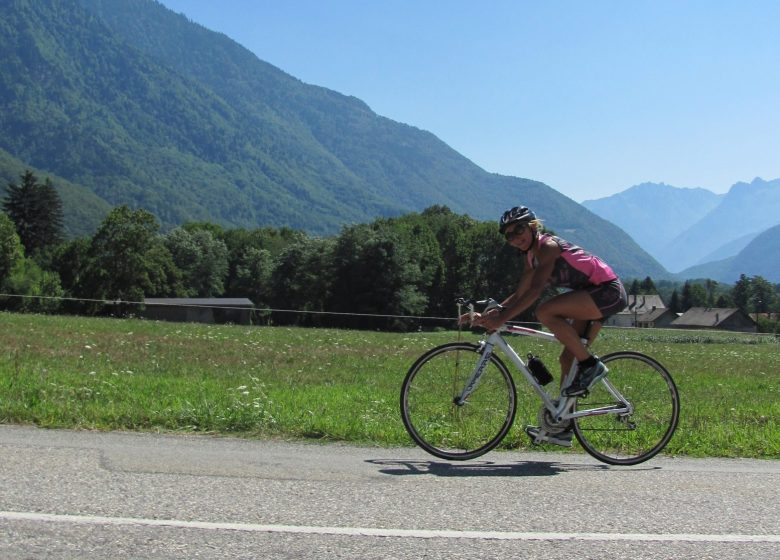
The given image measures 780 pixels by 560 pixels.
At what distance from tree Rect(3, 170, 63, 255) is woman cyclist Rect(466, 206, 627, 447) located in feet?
369

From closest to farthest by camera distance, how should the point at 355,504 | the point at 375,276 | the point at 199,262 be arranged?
the point at 355,504 < the point at 375,276 < the point at 199,262

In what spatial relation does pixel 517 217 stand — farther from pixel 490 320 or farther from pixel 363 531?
pixel 363 531

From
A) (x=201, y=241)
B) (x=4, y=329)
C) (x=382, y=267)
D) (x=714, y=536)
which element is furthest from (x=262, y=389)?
(x=201, y=241)

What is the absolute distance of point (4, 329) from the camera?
24.6 metres

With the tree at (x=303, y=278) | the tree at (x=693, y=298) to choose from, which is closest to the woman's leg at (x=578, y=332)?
the tree at (x=303, y=278)

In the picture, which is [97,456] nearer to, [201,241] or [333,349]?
[333,349]

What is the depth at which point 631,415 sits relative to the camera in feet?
24.4

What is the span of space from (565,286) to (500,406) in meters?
1.31

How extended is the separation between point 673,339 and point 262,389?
50021 millimetres

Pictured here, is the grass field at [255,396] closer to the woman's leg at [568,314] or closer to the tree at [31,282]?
the woman's leg at [568,314]

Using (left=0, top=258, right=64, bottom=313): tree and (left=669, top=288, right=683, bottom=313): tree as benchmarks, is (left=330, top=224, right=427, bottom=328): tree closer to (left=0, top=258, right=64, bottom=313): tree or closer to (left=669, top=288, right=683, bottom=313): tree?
(left=0, top=258, right=64, bottom=313): tree

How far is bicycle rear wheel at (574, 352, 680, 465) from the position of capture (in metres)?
7.18

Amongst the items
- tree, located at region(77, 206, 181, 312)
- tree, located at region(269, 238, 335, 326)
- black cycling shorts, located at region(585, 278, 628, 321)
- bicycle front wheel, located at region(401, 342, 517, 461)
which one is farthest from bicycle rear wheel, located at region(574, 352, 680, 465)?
tree, located at region(77, 206, 181, 312)

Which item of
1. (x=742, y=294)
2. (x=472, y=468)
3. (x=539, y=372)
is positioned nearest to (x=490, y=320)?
(x=539, y=372)
